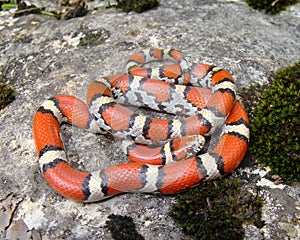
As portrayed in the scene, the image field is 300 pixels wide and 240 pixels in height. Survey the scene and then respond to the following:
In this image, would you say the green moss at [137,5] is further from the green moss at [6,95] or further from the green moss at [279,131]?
the green moss at [279,131]

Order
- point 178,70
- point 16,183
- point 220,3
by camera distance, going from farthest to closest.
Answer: point 220,3
point 178,70
point 16,183

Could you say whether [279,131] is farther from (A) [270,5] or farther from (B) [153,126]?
(A) [270,5]

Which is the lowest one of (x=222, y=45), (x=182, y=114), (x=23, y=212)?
(x=23, y=212)

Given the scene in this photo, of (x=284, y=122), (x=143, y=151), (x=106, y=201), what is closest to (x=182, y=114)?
(x=143, y=151)

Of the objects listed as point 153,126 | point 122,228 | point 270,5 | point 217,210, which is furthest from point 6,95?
point 270,5

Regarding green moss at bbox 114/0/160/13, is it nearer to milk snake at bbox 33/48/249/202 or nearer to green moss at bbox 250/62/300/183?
milk snake at bbox 33/48/249/202

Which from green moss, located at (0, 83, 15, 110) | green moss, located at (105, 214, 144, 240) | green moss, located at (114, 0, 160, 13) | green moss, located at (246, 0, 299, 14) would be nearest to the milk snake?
green moss, located at (105, 214, 144, 240)

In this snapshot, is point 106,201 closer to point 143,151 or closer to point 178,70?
point 143,151
